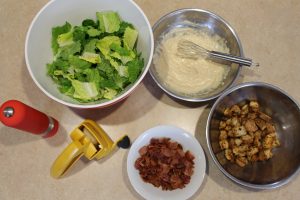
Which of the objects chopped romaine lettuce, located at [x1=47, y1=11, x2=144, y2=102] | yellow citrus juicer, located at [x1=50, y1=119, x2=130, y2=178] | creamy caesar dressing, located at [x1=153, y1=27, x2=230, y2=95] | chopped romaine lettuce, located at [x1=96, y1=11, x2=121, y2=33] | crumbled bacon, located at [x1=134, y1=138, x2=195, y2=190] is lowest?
crumbled bacon, located at [x1=134, y1=138, x2=195, y2=190]

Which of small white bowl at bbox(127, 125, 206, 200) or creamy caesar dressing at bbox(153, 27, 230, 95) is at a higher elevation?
creamy caesar dressing at bbox(153, 27, 230, 95)

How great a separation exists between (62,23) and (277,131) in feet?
2.36

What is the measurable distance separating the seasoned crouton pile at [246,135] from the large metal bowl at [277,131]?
0.06 feet

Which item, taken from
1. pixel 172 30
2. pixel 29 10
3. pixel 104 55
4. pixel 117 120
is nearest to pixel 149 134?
pixel 117 120

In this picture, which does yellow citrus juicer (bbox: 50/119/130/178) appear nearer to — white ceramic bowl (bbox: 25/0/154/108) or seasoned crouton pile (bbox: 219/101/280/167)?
white ceramic bowl (bbox: 25/0/154/108)

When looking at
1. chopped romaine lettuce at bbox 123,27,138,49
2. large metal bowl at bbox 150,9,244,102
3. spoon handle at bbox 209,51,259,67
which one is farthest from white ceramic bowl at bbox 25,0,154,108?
spoon handle at bbox 209,51,259,67

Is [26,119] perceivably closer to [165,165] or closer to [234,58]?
[165,165]

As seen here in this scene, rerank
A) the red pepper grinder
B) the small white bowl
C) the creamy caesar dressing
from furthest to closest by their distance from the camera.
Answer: the creamy caesar dressing
the small white bowl
the red pepper grinder

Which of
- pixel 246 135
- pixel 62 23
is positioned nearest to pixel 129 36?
pixel 62 23

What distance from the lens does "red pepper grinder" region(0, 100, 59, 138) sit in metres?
0.77

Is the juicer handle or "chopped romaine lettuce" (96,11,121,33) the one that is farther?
"chopped romaine lettuce" (96,11,121,33)

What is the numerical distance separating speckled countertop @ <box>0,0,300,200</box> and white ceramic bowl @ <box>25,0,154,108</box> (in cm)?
16

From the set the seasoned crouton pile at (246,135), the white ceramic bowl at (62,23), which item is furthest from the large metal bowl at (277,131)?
the white ceramic bowl at (62,23)

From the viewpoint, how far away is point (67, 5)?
0.89m
